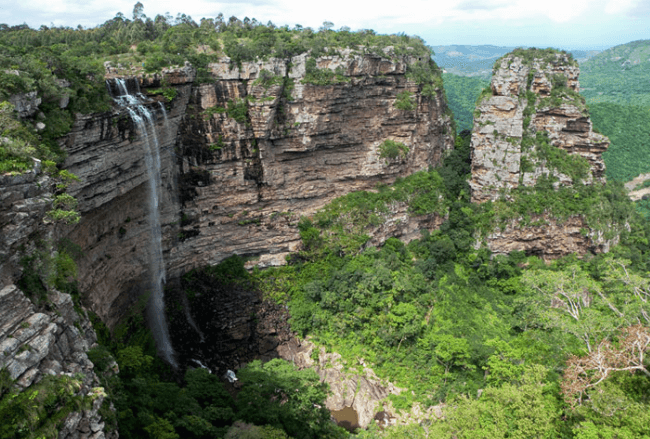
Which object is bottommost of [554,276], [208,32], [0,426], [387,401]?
[387,401]

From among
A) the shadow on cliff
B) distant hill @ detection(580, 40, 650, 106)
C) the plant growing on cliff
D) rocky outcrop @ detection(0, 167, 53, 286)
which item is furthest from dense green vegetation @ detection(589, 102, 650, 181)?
rocky outcrop @ detection(0, 167, 53, 286)

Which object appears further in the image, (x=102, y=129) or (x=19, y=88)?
(x=102, y=129)

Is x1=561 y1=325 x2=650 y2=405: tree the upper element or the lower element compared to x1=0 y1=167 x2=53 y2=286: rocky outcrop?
lower

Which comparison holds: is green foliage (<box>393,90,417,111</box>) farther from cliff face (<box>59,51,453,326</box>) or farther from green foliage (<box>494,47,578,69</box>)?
green foliage (<box>494,47,578,69</box>)

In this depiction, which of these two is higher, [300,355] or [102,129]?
[102,129]

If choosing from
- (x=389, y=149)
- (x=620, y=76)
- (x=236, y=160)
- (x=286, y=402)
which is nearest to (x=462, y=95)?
(x=389, y=149)

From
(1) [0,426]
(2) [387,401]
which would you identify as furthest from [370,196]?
(1) [0,426]

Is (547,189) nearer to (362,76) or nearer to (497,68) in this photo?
(497,68)
